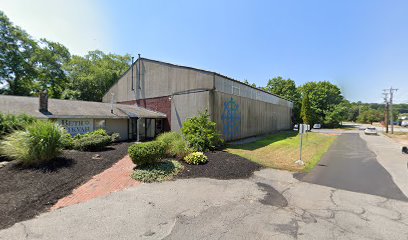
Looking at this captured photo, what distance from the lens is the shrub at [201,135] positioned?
40.5 feet

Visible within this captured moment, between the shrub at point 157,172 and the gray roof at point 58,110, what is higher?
the gray roof at point 58,110

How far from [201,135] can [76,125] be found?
1152cm

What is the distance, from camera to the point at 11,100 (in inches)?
597

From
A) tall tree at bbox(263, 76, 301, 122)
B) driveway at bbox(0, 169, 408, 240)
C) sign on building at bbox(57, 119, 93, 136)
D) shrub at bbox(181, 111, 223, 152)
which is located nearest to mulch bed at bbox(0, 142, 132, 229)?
driveway at bbox(0, 169, 408, 240)

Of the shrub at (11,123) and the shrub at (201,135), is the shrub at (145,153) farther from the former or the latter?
the shrub at (11,123)

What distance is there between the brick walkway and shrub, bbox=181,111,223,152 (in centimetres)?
450

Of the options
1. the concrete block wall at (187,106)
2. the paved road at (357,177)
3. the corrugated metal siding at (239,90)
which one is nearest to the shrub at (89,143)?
the concrete block wall at (187,106)

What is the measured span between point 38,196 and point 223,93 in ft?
A: 46.1

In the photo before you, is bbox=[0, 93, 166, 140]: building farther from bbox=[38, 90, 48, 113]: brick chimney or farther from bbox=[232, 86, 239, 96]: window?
bbox=[232, 86, 239, 96]: window

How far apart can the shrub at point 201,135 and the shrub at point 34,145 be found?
287 inches

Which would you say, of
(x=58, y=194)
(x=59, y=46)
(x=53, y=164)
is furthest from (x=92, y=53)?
(x=58, y=194)

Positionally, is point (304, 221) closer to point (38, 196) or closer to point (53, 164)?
point (38, 196)

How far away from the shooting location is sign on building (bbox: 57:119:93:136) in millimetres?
15203

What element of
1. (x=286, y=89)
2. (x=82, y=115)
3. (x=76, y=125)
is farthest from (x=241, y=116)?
(x=286, y=89)
